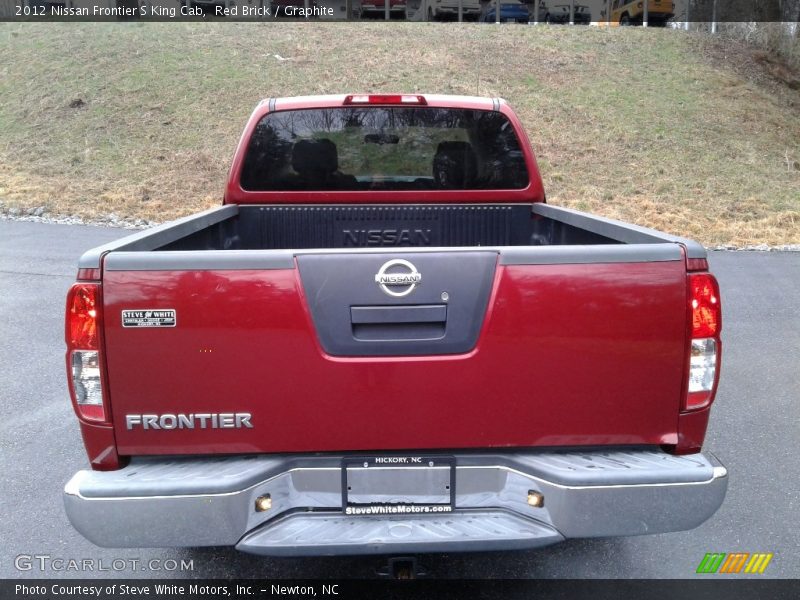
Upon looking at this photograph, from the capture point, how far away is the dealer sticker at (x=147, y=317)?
242cm

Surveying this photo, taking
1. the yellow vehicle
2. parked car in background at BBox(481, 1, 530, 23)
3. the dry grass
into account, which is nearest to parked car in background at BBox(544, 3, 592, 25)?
the dry grass

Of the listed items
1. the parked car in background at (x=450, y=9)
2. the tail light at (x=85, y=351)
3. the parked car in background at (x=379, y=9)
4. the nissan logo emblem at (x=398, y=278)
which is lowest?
the tail light at (x=85, y=351)

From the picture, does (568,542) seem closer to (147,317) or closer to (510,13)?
(147,317)

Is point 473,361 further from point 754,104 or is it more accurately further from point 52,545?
point 754,104

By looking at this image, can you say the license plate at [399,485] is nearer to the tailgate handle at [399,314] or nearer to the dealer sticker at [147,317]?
the tailgate handle at [399,314]

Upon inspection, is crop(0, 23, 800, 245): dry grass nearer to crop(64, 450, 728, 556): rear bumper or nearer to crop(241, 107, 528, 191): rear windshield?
crop(241, 107, 528, 191): rear windshield

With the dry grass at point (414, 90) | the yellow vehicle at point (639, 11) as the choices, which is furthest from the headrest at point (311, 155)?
the yellow vehicle at point (639, 11)

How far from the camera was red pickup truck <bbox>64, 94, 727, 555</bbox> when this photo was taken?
243cm

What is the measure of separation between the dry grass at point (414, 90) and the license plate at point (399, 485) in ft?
36.0

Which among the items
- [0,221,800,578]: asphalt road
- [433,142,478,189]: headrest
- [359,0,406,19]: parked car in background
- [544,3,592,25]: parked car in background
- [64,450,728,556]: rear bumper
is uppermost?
[544,3,592,25]: parked car in background

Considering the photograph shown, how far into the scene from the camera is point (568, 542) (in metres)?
3.63

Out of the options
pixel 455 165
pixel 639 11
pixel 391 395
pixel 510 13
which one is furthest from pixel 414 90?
pixel 391 395

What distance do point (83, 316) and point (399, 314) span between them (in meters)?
1.09

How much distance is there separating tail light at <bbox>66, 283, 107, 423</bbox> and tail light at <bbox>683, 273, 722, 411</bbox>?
2.08 m
